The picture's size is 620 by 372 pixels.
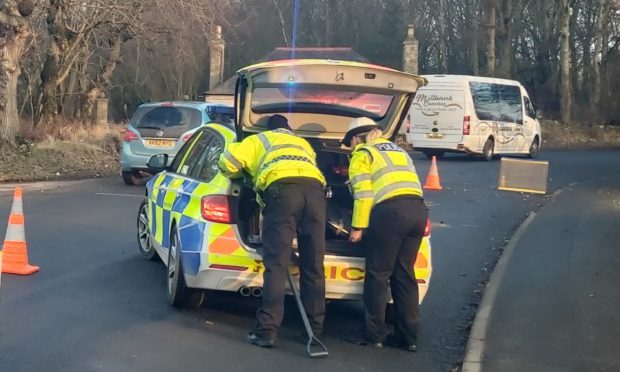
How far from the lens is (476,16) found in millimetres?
59125

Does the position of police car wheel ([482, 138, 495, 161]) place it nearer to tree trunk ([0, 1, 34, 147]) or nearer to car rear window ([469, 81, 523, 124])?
car rear window ([469, 81, 523, 124])

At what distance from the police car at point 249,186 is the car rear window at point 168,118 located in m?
8.89

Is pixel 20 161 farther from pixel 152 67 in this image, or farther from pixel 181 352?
pixel 152 67

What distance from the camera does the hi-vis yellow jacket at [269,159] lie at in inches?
270

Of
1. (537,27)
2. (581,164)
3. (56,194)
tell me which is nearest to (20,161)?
(56,194)

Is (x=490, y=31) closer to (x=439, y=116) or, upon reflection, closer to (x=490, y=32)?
(x=490, y=32)

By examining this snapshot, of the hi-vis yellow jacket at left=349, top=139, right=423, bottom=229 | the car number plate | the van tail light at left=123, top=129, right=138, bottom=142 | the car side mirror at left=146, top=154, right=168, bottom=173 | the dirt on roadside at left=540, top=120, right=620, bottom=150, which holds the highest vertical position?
the hi-vis yellow jacket at left=349, top=139, right=423, bottom=229

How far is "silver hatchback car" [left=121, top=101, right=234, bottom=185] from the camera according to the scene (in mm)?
18094

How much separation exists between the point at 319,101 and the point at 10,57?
16.9 meters

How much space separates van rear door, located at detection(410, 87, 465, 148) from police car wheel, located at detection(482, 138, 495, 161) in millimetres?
1216

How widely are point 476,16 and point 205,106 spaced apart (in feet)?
143

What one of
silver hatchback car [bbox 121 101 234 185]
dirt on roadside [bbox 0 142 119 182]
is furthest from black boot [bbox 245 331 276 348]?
dirt on roadside [bbox 0 142 119 182]

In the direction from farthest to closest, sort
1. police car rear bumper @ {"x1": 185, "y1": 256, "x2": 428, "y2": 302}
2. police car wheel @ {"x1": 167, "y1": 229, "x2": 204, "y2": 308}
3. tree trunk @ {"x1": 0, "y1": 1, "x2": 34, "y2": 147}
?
tree trunk @ {"x1": 0, "y1": 1, "x2": 34, "y2": 147}, police car wheel @ {"x1": 167, "y1": 229, "x2": 204, "y2": 308}, police car rear bumper @ {"x1": 185, "y1": 256, "x2": 428, "y2": 302}

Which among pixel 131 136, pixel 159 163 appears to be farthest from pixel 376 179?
pixel 131 136
